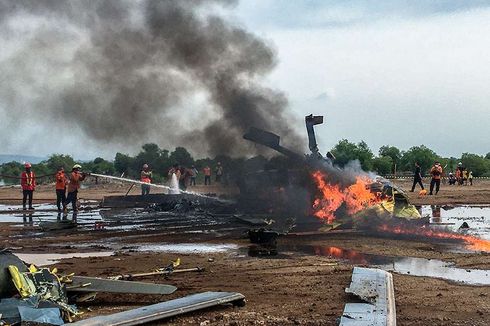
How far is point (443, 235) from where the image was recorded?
14.9m

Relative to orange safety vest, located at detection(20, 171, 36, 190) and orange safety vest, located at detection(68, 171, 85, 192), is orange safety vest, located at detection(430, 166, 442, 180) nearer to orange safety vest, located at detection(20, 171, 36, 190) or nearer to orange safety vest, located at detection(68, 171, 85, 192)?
orange safety vest, located at detection(68, 171, 85, 192)

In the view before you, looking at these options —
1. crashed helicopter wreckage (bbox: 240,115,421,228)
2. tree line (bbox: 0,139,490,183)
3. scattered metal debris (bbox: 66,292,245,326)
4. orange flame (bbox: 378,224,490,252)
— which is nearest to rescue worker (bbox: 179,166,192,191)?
tree line (bbox: 0,139,490,183)

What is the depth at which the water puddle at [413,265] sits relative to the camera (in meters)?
9.77

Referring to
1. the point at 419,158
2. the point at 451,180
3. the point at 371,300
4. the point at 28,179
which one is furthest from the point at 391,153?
the point at 371,300

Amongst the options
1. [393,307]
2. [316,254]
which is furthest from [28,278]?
[316,254]

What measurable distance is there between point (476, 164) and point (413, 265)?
155ft

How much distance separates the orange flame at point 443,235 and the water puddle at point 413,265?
2.27m

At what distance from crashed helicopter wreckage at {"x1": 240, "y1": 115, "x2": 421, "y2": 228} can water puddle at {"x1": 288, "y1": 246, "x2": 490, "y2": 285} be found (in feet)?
14.9

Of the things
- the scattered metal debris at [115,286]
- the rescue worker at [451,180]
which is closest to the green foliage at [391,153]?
the rescue worker at [451,180]

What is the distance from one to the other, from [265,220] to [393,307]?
10.8 meters

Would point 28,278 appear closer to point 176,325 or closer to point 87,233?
point 176,325

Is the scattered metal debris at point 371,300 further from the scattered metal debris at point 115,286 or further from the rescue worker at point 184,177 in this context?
the rescue worker at point 184,177

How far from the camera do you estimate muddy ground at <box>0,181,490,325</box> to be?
718 centimetres

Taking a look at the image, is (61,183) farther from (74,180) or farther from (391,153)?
(391,153)
